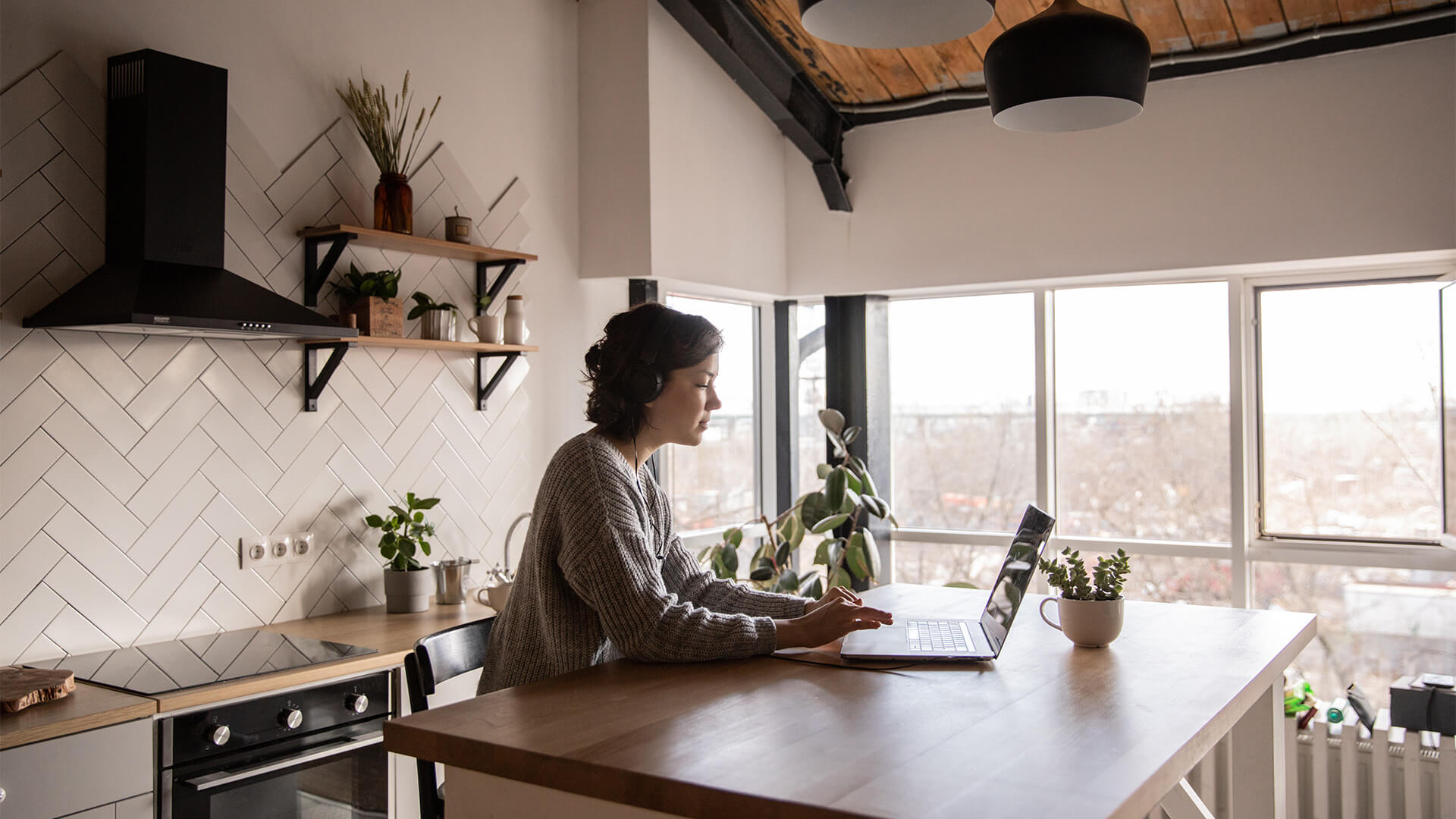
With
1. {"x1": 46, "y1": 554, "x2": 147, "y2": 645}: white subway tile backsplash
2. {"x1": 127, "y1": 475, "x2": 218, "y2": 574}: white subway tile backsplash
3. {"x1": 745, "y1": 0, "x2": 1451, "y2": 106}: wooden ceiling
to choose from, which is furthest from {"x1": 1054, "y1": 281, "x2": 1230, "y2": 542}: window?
{"x1": 46, "y1": 554, "x2": 147, "y2": 645}: white subway tile backsplash

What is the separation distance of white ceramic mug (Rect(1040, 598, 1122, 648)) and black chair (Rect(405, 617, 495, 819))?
1.03m

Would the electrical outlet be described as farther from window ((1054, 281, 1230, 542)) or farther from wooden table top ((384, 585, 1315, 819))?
window ((1054, 281, 1230, 542))

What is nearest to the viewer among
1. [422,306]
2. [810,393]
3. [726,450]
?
[422,306]

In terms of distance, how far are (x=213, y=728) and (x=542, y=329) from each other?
1.84 metres

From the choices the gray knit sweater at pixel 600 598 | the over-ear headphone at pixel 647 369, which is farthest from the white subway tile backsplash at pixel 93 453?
the over-ear headphone at pixel 647 369

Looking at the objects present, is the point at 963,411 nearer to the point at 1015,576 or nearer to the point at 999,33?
the point at 999,33

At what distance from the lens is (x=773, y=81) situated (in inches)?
157

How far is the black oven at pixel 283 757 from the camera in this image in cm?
Result: 213

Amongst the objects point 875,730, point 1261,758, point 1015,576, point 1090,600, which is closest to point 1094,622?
point 1090,600

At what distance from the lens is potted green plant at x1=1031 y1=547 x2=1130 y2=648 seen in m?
1.83

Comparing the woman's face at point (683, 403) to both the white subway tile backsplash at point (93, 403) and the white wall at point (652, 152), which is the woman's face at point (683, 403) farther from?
the white wall at point (652, 152)

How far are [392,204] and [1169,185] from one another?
102 inches

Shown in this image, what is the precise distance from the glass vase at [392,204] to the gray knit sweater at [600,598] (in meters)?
1.39

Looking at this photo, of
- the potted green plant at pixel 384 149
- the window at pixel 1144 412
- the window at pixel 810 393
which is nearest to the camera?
the potted green plant at pixel 384 149
